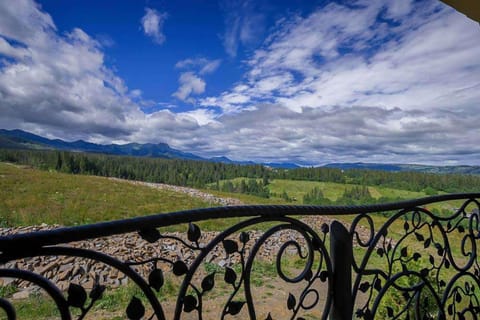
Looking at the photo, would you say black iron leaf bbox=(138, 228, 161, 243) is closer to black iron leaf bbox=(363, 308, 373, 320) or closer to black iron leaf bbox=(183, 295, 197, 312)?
black iron leaf bbox=(183, 295, 197, 312)

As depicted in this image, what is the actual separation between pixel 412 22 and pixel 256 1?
138 cm

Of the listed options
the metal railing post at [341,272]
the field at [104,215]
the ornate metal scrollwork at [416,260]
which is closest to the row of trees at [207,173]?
the field at [104,215]

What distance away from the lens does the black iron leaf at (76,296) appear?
0.65 m

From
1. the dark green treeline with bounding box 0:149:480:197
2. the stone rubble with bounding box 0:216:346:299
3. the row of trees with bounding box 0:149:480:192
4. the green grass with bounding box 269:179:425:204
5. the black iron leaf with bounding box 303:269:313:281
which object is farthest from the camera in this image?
the dark green treeline with bounding box 0:149:480:197

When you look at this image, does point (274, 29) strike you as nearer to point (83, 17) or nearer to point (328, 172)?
point (83, 17)

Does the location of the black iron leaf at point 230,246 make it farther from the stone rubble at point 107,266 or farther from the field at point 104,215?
the stone rubble at point 107,266

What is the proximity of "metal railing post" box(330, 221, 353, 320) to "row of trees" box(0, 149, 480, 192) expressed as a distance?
3723 centimetres

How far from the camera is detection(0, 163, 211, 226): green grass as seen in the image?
10.5 m

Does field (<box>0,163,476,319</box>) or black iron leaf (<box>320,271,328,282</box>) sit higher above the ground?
black iron leaf (<box>320,271,328,282</box>)

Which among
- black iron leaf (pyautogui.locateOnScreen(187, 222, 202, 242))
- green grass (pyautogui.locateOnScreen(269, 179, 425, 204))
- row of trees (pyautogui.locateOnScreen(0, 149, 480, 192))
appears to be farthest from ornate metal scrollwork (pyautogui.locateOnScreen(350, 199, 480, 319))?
row of trees (pyautogui.locateOnScreen(0, 149, 480, 192))

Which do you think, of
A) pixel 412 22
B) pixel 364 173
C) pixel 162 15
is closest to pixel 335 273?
pixel 412 22

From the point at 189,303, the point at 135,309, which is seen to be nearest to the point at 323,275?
the point at 189,303

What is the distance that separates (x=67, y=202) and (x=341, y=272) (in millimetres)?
14569

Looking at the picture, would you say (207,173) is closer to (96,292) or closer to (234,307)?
(234,307)
